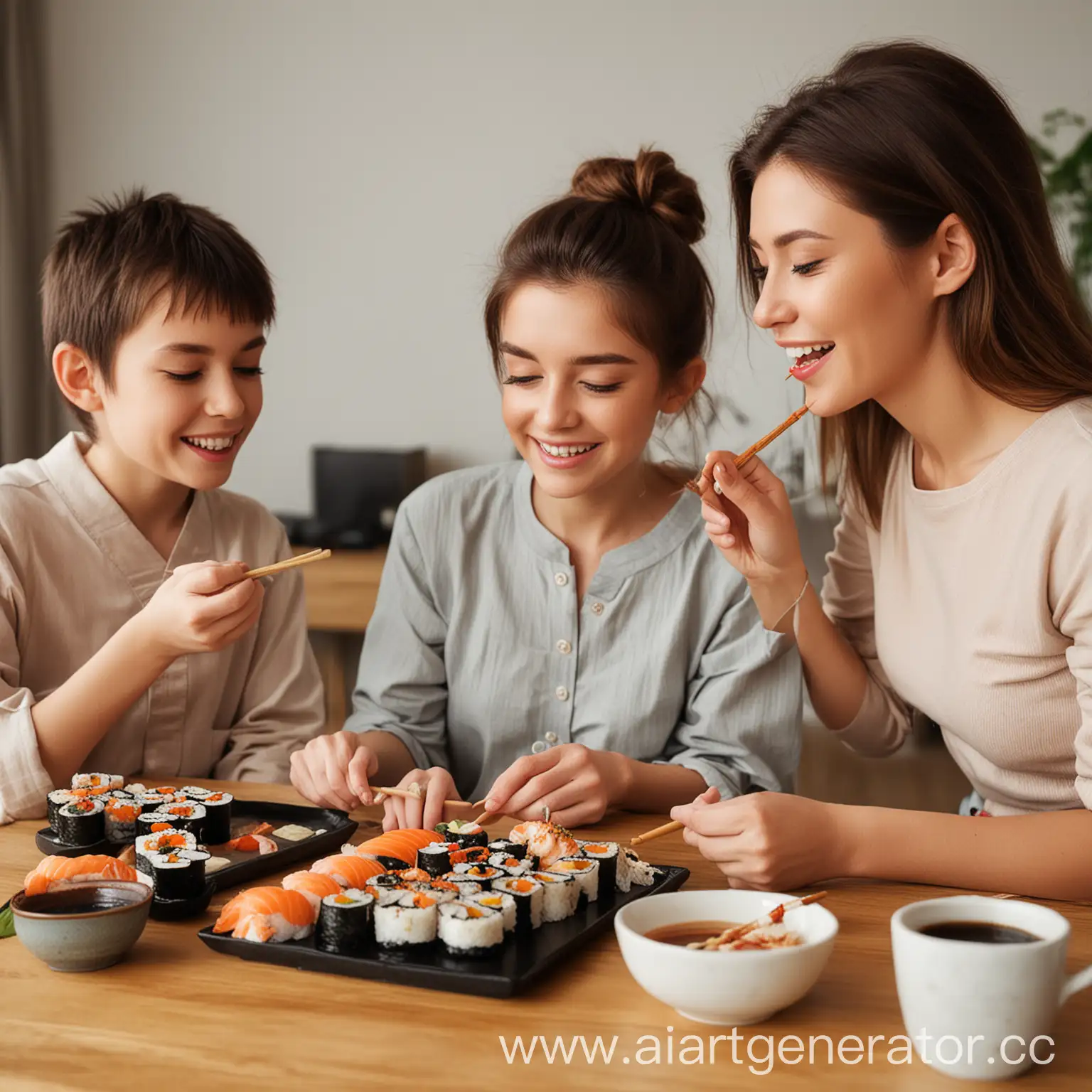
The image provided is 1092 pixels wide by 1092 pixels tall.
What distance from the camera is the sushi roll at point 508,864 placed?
1.19 meters

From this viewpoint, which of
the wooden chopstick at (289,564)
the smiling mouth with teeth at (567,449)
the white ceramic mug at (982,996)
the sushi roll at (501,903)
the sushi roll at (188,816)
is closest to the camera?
the white ceramic mug at (982,996)

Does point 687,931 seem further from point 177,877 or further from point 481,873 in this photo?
point 177,877

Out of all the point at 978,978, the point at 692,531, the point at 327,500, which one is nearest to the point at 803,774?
the point at 327,500

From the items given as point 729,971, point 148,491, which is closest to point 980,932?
point 729,971

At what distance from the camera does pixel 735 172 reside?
1716 mm

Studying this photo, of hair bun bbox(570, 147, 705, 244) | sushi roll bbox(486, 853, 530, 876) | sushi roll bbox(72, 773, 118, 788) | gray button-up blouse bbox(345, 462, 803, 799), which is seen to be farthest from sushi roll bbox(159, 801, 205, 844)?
hair bun bbox(570, 147, 705, 244)

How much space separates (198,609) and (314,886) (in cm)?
52

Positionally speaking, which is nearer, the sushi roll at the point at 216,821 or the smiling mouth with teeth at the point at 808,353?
the sushi roll at the point at 216,821

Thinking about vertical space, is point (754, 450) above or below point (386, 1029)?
above

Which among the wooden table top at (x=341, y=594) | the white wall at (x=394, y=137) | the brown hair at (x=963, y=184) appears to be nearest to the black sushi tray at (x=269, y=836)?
the brown hair at (x=963, y=184)

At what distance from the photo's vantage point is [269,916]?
1.11 m

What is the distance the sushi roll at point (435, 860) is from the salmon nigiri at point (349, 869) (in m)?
0.04

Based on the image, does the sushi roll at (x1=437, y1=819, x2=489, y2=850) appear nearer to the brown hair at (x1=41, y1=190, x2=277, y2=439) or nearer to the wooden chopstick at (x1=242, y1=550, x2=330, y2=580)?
the wooden chopstick at (x1=242, y1=550, x2=330, y2=580)

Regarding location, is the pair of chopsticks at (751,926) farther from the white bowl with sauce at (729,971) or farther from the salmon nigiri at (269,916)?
the salmon nigiri at (269,916)
